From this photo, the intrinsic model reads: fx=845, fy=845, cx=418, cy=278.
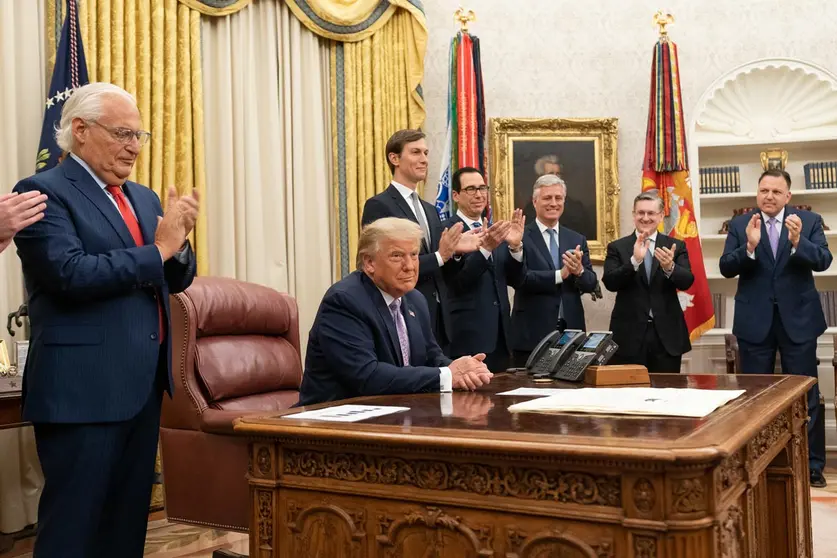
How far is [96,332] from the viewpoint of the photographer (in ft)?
7.82

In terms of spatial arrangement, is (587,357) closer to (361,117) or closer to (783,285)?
(783,285)

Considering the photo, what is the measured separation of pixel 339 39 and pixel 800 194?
3.60m

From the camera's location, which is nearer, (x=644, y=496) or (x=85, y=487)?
(x=644, y=496)

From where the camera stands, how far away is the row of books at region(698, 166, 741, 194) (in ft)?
21.2

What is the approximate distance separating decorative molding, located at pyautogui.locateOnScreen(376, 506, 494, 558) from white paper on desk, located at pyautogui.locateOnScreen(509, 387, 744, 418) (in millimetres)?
410

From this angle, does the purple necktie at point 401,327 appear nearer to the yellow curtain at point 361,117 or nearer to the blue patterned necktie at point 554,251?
the blue patterned necktie at point 554,251

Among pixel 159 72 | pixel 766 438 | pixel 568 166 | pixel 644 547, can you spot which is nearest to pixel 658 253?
pixel 568 166

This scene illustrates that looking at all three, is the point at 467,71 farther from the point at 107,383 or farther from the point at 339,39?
the point at 107,383

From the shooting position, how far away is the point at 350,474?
6.11ft

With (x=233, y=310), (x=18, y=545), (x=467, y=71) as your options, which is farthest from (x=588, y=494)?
(x=467, y=71)

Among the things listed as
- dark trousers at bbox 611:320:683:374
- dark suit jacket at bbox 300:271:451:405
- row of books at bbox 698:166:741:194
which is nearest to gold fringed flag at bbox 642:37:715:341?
row of books at bbox 698:166:741:194

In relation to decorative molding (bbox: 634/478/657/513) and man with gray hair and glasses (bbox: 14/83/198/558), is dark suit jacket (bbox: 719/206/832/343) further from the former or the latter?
decorative molding (bbox: 634/478/657/513)

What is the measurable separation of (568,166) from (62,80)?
3.71 meters

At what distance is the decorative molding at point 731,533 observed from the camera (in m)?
1.70
